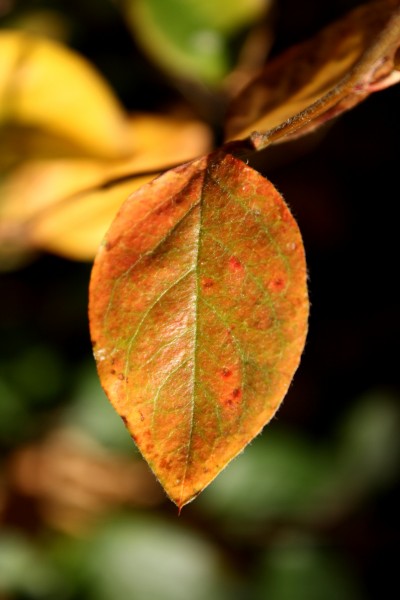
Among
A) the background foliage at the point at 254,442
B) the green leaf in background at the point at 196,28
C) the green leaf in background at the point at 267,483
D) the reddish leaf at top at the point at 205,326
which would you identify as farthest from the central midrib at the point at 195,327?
the green leaf in background at the point at 267,483

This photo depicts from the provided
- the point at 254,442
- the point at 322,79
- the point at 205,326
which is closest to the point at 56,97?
the point at 322,79

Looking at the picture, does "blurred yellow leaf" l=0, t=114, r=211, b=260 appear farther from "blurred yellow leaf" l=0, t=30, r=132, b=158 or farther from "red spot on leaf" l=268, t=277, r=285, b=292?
"red spot on leaf" l=268, t=277, r=285, b=292

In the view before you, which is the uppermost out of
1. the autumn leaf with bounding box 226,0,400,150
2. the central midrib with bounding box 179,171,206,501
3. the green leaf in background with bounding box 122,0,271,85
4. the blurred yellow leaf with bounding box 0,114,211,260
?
the green leaf in background with bounding box 122,0,271,85

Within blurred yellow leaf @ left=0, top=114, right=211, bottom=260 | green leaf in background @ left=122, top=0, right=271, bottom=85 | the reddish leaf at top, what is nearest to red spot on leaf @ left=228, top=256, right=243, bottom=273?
the reddish leaf at top

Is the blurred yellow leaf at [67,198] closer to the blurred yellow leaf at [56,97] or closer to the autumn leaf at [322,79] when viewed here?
the blurred yellow leaf at [56,97]

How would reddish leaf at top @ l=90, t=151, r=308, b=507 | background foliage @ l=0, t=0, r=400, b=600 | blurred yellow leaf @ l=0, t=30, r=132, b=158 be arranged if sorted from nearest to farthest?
1. reddish leaf at top @ l=90, t=151, r=308, b=507
2. blurred yellow leaf @ l=0, t=30, r=132, b=158
3. background foliage @ l=0, t=0, r=400, b=600

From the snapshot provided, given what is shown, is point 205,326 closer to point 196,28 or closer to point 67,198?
point 67,198
